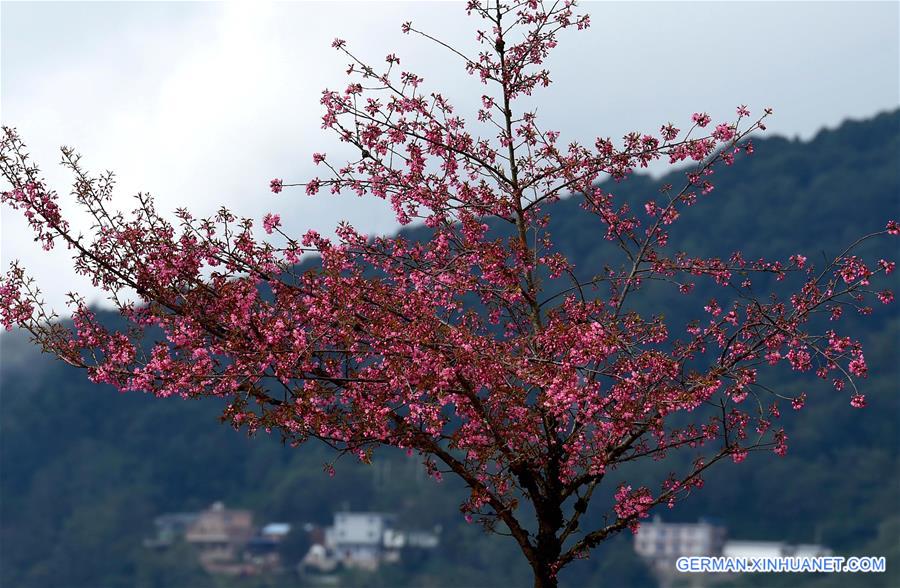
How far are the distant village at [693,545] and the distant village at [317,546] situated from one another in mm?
19919

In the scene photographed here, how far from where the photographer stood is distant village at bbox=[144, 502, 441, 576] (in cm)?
11156

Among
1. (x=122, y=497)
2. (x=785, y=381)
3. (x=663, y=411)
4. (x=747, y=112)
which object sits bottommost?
(x=663, y=411)

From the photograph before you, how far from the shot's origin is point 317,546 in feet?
373

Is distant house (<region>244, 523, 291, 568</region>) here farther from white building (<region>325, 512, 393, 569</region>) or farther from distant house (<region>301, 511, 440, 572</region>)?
white building (<region>325, 512, 393, 569</region>)

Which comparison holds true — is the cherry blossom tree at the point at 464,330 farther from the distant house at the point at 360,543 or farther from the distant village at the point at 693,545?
the distant house at the point at 360,543

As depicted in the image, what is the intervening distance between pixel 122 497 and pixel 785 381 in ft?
200

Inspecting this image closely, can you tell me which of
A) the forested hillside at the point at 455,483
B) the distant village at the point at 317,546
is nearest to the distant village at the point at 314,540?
the distant village at the point at 317,546

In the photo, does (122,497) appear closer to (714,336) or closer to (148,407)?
(148,407)

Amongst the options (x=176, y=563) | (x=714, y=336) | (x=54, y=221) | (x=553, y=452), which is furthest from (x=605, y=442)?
(x=176, y=563)


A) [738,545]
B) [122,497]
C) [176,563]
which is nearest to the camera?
[738,545]

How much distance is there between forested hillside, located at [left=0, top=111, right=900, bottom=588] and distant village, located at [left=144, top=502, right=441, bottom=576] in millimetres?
1232

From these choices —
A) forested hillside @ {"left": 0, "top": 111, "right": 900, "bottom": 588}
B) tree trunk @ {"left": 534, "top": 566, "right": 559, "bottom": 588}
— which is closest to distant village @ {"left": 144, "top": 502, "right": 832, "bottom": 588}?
forested hillside @ {"left": 0, "top": 111, "right": 900, "bottom": 588}

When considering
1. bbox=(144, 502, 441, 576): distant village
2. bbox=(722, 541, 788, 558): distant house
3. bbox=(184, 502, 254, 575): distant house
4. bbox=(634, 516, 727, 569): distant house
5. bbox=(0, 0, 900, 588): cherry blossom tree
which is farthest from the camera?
bbox=(184, 502, 254, 575): distant house

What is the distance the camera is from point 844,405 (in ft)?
350
